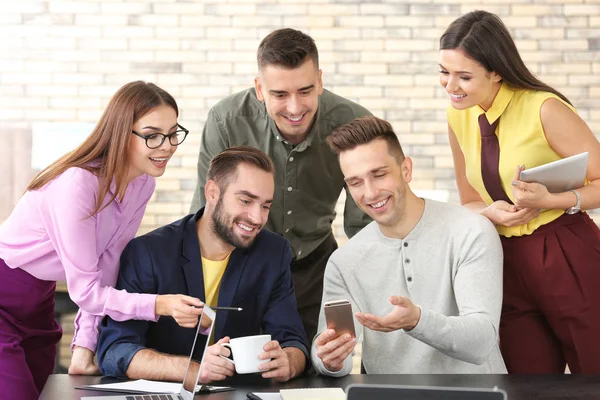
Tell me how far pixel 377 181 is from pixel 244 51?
3078 millimetres

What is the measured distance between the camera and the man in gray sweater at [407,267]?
240cm

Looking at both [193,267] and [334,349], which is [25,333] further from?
[334,349]

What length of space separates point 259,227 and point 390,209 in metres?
0.41

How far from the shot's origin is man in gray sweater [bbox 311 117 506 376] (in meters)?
2.40

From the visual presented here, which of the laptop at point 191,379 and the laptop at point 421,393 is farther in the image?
the laptop at point 191,379

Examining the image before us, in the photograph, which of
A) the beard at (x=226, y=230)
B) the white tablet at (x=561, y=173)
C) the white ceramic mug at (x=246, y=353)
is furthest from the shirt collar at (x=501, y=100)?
the white ceramic mug at (x=246, y=353)

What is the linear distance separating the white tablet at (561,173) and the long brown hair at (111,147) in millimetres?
1141

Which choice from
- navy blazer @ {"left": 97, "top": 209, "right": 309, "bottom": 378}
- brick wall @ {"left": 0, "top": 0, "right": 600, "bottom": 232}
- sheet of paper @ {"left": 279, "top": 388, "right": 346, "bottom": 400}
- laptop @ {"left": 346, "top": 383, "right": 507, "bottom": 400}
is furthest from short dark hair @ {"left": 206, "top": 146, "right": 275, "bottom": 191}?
brick wall @ {"left": 0, "top": 0, "right": 600, "bottom": 232}

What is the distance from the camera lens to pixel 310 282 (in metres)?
3.25

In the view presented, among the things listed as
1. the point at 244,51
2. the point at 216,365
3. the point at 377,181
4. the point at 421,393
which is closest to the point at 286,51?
the point at 377,181

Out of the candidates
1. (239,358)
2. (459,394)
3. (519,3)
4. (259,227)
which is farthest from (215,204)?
(519,3)

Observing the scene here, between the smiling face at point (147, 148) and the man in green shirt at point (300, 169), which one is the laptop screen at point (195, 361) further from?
the man in green shirt at point (300, 169)

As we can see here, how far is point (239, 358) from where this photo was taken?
204cm

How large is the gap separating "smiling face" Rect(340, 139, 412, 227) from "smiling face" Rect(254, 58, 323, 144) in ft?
0.83
